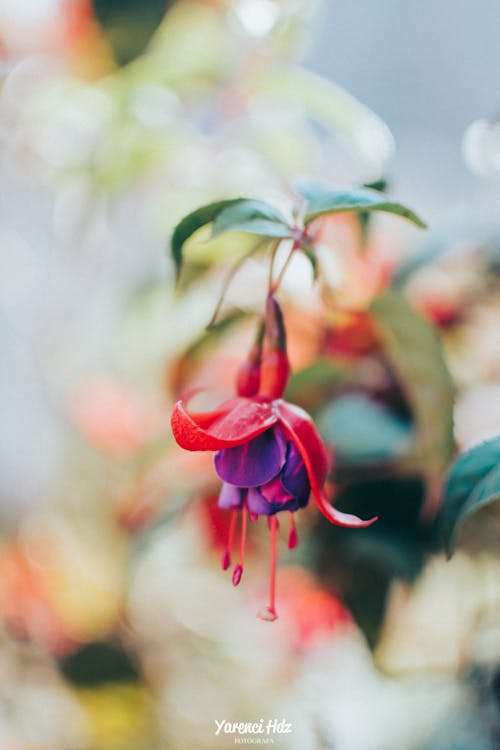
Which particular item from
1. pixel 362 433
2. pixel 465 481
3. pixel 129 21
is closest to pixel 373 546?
pixel 362 433

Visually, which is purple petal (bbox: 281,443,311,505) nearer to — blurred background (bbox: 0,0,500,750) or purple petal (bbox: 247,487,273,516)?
purple petal (bbox: 247,487,273,516)

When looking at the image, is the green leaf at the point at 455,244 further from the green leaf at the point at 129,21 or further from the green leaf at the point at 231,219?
the green leaf at the point at 129,21

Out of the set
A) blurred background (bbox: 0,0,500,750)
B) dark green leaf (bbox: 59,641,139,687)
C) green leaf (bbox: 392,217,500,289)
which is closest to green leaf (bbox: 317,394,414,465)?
blurred background (bbox: 0,0,500,750)

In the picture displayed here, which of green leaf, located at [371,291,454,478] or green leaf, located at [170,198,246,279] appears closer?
green leaf, located at [170,198,246,279]

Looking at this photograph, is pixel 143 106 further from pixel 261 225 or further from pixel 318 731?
pixel 318 731

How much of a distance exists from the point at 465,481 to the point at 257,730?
33 centimetres

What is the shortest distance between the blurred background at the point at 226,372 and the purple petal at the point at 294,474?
6.4 inches

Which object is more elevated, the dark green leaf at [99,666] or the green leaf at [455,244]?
the green leaf at [455,244]

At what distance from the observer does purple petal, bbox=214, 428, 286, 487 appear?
0.33 m

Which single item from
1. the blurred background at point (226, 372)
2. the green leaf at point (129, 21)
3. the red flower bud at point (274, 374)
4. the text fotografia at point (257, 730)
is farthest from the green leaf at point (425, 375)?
the green leaf at point (129, 21)

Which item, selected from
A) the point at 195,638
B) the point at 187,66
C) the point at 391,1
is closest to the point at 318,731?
the point at 195,638

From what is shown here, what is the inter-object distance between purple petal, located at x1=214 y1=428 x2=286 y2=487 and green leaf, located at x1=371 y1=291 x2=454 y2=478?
0.55 feet

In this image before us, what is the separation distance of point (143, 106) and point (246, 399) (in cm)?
47

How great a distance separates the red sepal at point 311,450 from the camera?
327mm
